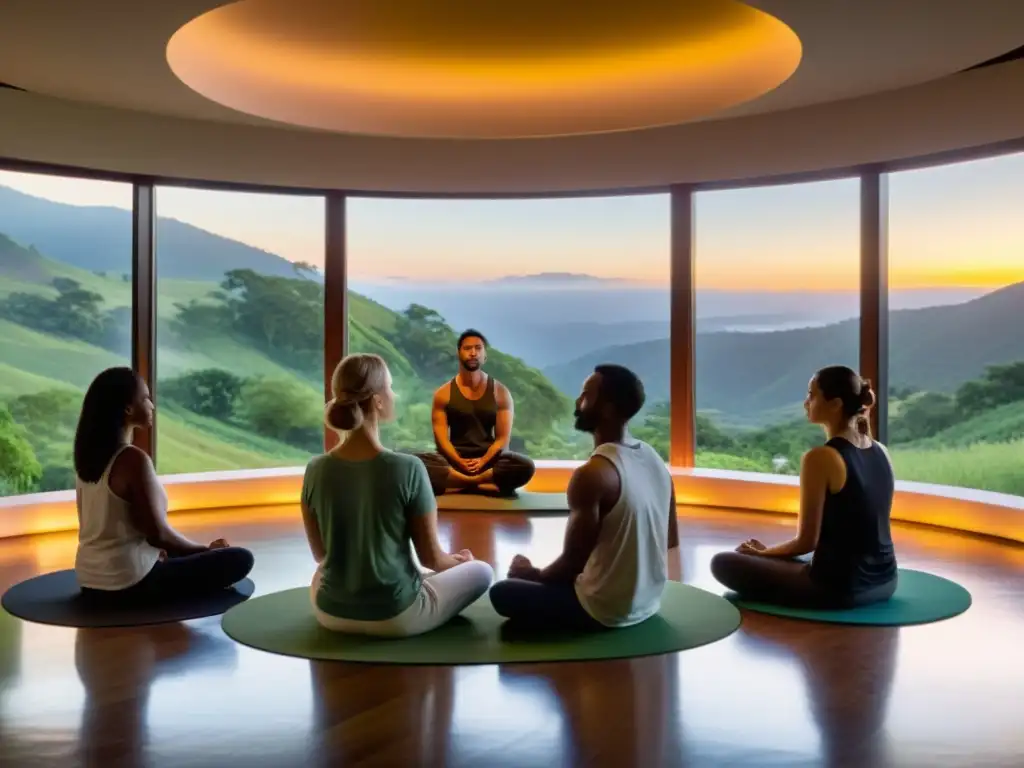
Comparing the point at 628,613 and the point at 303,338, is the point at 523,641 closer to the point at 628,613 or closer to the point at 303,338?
the point at 628,613

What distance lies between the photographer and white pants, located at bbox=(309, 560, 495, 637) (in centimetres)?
370

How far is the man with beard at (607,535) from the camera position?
141 inches

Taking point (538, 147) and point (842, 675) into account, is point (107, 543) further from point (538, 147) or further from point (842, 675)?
point (538, 147)

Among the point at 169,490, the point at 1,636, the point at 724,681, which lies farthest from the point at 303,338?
the point at 724,681

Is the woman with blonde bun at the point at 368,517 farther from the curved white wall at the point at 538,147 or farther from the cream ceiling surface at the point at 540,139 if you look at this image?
the curved white wall at the point at 538,147

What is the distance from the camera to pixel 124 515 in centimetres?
416

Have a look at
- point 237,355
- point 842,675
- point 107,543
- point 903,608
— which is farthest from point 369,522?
point 237,355

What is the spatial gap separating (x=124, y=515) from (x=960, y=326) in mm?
8943

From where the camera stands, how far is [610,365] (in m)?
3.71

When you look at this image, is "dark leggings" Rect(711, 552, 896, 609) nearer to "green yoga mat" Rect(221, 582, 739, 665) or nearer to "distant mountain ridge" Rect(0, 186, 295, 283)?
"green yoga mat" Rect(221, 582, 739, 665)

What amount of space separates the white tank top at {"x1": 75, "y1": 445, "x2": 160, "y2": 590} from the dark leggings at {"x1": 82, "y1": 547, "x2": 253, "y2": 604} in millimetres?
34

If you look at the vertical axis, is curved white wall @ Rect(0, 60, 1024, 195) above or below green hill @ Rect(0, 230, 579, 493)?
above

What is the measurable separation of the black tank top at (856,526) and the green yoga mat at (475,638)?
45cm

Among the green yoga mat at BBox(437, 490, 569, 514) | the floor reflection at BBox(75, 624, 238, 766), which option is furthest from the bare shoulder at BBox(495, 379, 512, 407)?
the floor reflection at BBox(75, 624, 238, 766)
